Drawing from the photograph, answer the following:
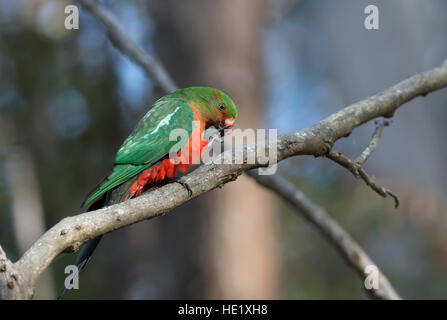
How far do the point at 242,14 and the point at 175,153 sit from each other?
467 cm

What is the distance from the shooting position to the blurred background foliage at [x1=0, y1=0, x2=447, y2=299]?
24.3ft

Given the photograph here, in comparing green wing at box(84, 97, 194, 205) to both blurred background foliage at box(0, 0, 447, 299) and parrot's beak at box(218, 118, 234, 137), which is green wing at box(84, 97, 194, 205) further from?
blurred background foliage at box(0, 0, 447, 299)

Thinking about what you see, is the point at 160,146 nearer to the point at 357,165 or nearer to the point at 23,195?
the point at 357,165

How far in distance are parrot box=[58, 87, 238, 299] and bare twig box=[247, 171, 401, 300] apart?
668mm

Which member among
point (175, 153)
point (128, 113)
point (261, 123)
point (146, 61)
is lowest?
point (175, 153)

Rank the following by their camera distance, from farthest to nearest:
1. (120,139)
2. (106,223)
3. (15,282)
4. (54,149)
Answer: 1. (120,139)
2. (54,149)
3. (106,223)
4. (15,282)

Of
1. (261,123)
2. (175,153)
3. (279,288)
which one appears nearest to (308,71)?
(261,123)

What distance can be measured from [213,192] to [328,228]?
2643 millimetres

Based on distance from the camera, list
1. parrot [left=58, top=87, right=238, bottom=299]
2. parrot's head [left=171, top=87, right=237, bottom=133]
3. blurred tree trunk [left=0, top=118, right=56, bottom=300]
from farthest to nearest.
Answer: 1. blurred tree trunk [left=0, top=118, right=56, bottom=300]
2. parrot's head [left=171, top=87, right=237, bottom=133]
3. parrot [left=58, top=87, right=238, bottom=299]

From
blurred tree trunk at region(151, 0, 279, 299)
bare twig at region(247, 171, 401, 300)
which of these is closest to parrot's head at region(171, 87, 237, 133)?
bare twig at region(247, 171, 401, 300)

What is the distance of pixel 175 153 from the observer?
3.63 meters

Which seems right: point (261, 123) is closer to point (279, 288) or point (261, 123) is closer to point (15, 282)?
point (279, 288)
